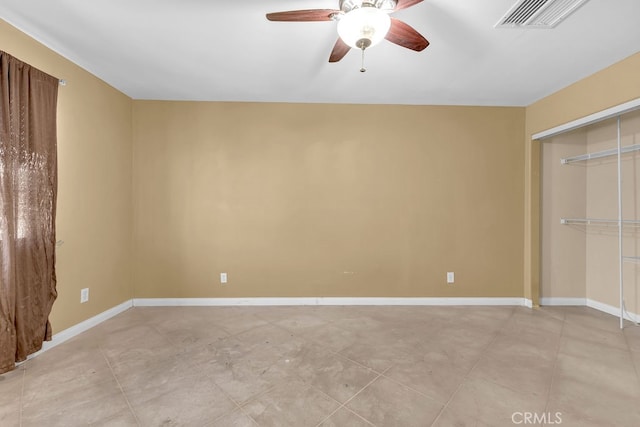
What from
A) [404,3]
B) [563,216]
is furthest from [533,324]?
[404,3]

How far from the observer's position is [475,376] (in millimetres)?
1874

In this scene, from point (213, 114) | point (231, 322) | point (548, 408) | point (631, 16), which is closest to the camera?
point (548, 408)

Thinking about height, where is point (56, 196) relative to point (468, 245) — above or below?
above

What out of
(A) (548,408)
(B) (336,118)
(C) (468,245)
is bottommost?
(A) (548,408)

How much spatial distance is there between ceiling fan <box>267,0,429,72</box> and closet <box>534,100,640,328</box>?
99.9 inches

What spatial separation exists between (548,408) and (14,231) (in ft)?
12.0

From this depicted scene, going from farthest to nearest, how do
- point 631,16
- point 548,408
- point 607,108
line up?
1. point 607,108
2. point 631,16
3. point 548,408

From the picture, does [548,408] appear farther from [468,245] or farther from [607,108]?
[607,108]

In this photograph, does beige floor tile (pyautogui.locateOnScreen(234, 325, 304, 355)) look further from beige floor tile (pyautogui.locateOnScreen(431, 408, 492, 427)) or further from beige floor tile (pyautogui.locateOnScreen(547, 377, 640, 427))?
beige floor tile (pyautogui.locateOnScreen(547, 377, 640, 427))

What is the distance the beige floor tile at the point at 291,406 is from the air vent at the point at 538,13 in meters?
2.70

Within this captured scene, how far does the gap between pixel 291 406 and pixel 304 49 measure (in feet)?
8.32

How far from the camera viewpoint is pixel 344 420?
148 centimetres

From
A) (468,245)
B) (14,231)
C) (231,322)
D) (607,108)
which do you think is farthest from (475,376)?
(14,231)

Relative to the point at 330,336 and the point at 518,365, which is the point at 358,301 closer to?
the point at 330,336
